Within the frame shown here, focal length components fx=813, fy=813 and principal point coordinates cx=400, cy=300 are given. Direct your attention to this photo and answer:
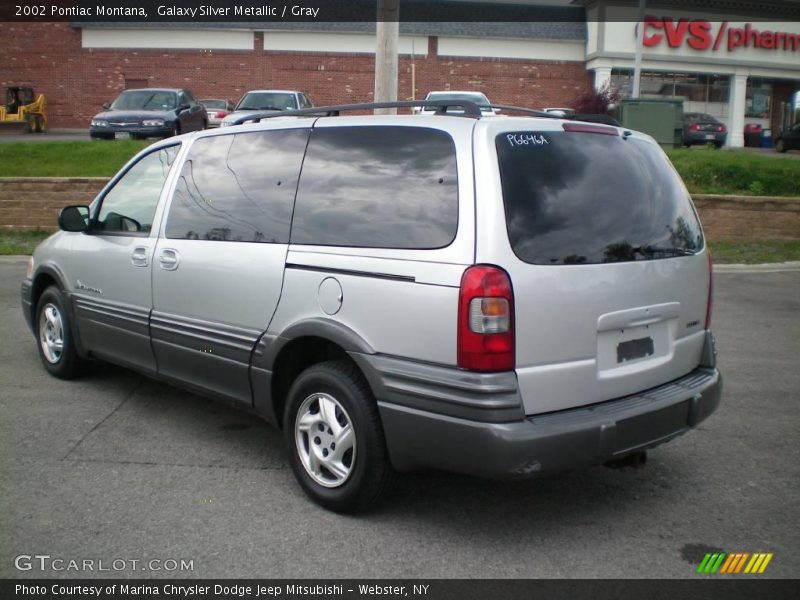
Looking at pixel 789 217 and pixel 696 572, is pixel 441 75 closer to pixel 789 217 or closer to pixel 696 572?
pixel 789 217

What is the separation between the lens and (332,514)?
396cm

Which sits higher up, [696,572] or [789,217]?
[789,217]

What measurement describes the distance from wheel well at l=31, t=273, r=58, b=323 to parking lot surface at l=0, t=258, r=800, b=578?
0.95 m

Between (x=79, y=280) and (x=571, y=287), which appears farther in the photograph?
(x=79, y=280)

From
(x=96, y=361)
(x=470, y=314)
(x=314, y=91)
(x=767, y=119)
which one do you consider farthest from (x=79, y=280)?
(x=767, y=119)

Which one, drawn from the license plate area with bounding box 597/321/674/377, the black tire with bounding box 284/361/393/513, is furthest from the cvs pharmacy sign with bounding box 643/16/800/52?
the black tire with bounding box 284/361/393/513

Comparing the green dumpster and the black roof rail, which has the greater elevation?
the green dumpster

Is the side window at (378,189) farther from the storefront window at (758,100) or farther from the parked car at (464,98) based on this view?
the storefront window at (758,100)

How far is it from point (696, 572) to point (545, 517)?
77cm

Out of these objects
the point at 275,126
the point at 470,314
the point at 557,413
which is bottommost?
the point at 557,413

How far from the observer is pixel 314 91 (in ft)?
123

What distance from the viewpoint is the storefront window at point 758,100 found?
41094 millimetres

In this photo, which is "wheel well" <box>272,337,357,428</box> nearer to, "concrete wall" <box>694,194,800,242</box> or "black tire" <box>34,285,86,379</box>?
"black tire" <box>34,285,86,379</box>

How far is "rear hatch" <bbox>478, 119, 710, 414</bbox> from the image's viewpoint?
3.43 m
